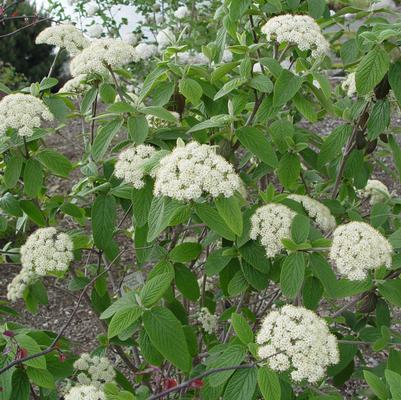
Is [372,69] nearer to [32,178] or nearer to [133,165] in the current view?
[133,165]

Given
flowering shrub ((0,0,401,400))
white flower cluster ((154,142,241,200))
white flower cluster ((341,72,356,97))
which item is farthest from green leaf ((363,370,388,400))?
white flower cluster ((341,72,356,97))

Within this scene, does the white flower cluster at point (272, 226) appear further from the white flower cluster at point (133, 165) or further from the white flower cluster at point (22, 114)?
the white flower cluster at point (22, 114)

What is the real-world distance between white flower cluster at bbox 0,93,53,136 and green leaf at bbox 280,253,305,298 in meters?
0.93

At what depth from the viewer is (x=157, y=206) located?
1.60 meters

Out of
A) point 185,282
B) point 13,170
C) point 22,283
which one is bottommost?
point 22,283

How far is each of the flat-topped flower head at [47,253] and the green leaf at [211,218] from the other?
0.57m

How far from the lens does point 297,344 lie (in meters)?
1.38

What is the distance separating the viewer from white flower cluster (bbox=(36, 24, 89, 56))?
7.66ft

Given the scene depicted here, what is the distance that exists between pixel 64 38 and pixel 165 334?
139 cm

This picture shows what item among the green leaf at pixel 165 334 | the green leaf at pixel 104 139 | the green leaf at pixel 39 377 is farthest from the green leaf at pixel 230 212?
the green leaf at pixel 39 377

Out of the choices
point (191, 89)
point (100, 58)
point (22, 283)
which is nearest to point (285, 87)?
point (191, 89)

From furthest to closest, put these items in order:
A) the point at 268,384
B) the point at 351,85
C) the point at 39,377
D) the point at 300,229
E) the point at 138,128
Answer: the point at 351,85, the point at 138,128, the point at 39,377, the point at 300,229, the point at 268,384

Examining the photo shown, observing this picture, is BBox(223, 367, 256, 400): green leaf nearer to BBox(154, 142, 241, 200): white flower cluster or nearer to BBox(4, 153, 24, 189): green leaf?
BBox(154, 142, 241, 200): white flower cluster

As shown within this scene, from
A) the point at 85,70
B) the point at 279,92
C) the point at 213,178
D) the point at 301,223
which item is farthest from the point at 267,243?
the point at 85,70
